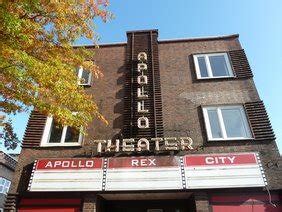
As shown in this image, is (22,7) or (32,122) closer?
(22,7)

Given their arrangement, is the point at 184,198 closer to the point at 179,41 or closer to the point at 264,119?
the point at 264,119

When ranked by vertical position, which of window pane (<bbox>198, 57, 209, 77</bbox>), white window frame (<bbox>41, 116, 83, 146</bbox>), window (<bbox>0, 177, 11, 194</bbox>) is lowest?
white window frame (<bbox>41, 116, 83, 146</bbox>)

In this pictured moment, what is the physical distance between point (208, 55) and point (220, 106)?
3.91 m

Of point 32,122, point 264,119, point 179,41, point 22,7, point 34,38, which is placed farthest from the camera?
point 179,41

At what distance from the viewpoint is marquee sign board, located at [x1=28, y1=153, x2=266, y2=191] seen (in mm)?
11008

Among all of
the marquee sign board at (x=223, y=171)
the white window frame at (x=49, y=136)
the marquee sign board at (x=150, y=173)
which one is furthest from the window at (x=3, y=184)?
the marquee sign board at (x=223, y=171)

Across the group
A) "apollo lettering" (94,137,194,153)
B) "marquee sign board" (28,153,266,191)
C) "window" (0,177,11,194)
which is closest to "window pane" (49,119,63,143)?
"marquee sign board" (28,153,266,191)

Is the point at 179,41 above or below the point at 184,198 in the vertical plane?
above

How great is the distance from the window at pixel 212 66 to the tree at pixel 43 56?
6.38 metres

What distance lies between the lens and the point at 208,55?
1617 centimetres

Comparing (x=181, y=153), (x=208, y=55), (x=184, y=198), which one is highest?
(x=208, y=55)

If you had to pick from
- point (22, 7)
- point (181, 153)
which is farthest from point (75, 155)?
point (22, 7)

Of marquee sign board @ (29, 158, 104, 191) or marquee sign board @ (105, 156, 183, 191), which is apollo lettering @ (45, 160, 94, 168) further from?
marquee sign board @ (105, 156, 183, 191)

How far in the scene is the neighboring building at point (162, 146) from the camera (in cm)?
1107
